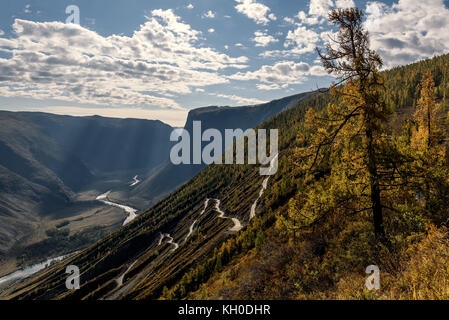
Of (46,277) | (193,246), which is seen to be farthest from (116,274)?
(46,277)

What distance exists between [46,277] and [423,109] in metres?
224

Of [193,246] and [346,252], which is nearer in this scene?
[346,252]

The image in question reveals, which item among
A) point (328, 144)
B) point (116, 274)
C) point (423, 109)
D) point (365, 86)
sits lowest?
point (116, 274)

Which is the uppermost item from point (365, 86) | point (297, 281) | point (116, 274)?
point (365, 86)

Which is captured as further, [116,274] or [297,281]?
[116,274]

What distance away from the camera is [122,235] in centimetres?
18750

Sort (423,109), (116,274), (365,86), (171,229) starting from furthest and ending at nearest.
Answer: (171,229), (116,274), (423,109), (365,86)

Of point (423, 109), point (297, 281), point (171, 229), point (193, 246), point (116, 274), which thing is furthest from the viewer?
point (171, 229)

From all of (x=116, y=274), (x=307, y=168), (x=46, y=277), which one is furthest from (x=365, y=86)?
(x=46, y=277)
